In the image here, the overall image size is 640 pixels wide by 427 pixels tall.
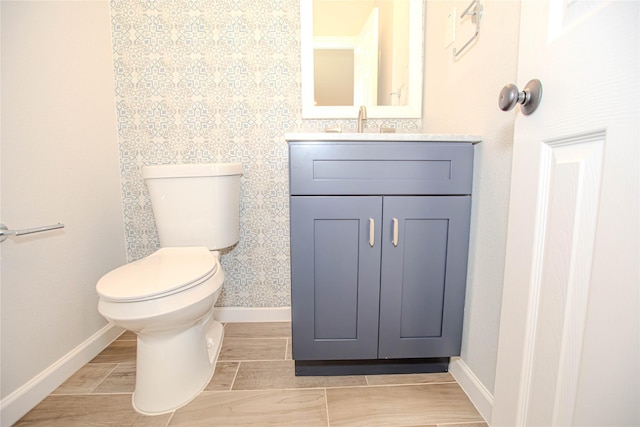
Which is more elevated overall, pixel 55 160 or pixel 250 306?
pixel 55 160

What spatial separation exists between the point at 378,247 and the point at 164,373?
909 millimetres

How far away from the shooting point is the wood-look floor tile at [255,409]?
3.11 ft

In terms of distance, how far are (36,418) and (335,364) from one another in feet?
3.50

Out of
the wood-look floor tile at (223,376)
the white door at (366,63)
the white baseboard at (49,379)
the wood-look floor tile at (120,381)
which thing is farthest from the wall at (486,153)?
the white baseboard at (49,379)

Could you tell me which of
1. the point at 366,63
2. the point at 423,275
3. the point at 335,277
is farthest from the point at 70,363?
the point at 366,63

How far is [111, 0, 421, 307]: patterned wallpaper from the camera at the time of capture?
1457 mm

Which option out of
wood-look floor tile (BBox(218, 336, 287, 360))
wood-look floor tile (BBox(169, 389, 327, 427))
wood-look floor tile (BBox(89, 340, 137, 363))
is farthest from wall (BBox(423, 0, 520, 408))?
wood-look floor tile (BBox(89, 340, 137, 363))

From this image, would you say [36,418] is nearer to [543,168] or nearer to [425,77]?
[543,168]

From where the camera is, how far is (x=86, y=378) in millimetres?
1158

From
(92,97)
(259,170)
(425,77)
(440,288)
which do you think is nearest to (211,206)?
(259,170)

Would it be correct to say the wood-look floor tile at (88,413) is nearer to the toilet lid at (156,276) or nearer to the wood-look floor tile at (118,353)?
the wood-look floor tile at (118,353)

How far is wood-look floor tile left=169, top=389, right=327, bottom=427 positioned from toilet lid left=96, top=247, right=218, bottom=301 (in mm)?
461

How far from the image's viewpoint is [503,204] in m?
0.89

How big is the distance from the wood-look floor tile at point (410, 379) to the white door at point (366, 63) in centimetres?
134
